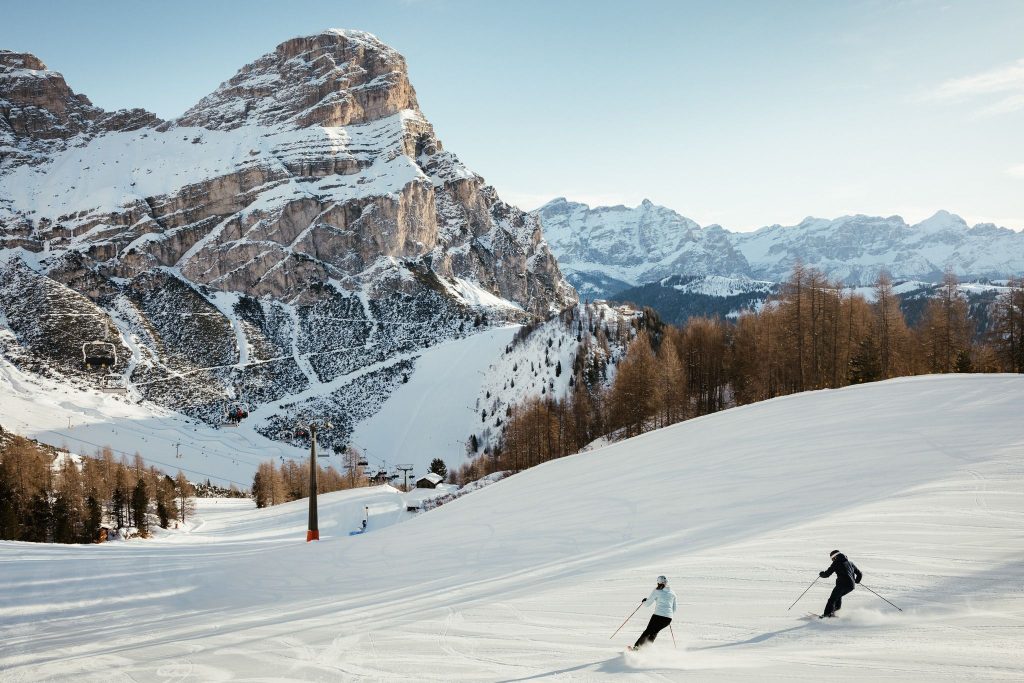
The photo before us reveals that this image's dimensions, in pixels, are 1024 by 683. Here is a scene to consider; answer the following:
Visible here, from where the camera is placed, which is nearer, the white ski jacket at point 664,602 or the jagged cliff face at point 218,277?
the white ski jacket at point 664,602

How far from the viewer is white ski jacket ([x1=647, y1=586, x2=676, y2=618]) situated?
792 centimetres

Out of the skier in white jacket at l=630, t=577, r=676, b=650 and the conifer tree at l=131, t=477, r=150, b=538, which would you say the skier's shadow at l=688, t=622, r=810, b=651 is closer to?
the skier in white jacket at l=630, t=577, r=676, b=650

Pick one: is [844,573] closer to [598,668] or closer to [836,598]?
[836,598]

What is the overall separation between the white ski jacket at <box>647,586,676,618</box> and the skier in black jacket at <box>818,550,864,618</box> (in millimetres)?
2228

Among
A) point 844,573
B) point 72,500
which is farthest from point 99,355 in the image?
point 844,573

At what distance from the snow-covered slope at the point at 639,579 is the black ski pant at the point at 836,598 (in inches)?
8.5

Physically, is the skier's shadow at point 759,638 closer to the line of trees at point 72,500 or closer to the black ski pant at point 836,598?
the black ski pant at point 836,598

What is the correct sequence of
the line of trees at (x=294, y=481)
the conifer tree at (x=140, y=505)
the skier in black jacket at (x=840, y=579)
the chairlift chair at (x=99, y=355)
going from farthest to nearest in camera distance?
1. the chairlift chair at (x=99, y=355)
2. the line of trees at (x=294, y=481)
3. the conifer tree at (x=140, y=505)
4. the skier in black jacket at (x=840, y=579)

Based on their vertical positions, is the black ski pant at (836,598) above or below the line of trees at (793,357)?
below

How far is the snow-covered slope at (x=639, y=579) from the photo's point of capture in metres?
7.76

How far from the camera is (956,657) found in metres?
6.57

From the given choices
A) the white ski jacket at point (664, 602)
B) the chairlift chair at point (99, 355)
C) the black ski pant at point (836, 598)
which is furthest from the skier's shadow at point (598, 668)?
the chairlift chair at point (99, 355)

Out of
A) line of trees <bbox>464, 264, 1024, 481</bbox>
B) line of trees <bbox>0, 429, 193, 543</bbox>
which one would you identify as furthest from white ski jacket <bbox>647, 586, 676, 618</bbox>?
line of trees <bbox>0, 429, 193, 543</bbox>

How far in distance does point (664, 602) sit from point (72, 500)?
52556mm
